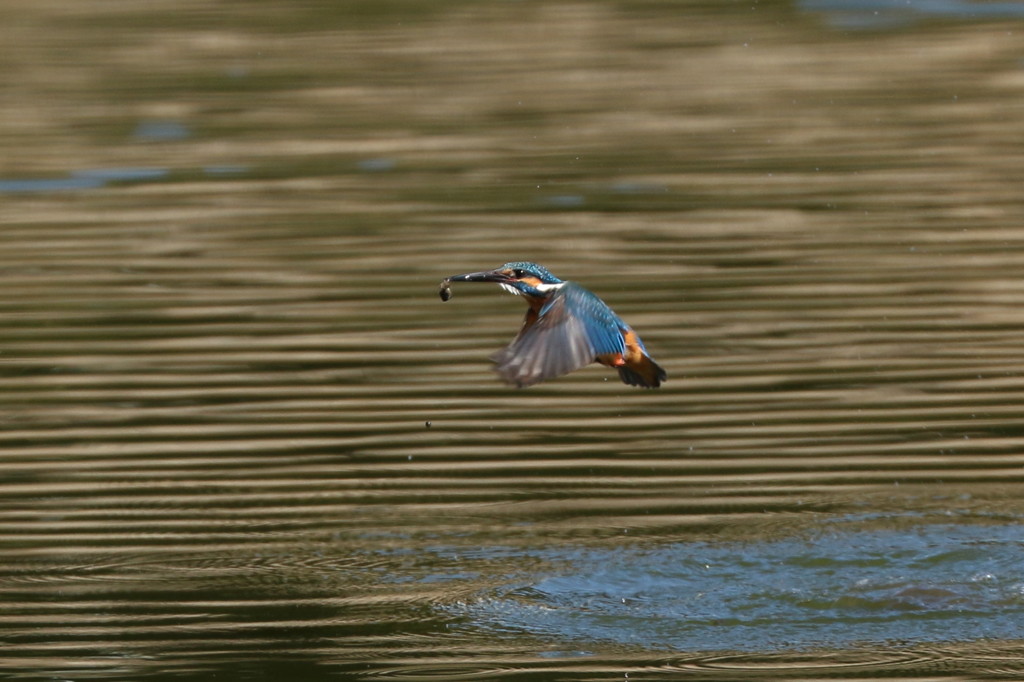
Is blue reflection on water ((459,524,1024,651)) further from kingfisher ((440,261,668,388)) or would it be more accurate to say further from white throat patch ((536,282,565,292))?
white throat patch ((536,282,565,292))

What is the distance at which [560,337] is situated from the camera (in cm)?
492

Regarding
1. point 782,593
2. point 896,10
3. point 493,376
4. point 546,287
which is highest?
point 896,10

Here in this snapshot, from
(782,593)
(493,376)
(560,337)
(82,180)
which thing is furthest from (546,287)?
(82,180)

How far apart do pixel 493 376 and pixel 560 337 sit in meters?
2.44

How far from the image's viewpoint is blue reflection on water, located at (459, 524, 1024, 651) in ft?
17.5

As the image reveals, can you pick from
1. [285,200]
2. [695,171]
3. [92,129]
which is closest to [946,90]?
→ [695,171]

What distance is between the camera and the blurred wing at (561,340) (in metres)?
4.73

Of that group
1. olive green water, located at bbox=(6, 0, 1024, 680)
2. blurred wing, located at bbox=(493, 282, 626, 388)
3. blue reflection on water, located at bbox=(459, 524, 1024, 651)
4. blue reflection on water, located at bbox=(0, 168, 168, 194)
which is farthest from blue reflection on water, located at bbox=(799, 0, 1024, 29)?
blurred wing, located at bbox=(493, 282, 626, 388)

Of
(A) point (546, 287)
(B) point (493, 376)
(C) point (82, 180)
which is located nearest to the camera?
(A) point (546, 287)

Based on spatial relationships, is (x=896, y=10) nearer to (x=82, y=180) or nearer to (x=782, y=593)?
(x=82, y=180)

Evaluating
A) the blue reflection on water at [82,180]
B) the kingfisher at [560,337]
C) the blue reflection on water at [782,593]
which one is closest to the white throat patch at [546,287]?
the kingfisher at [560,337]

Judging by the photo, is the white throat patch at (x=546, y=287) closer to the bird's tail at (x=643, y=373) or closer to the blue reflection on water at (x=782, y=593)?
the bird's tail at (x=643, y=373)

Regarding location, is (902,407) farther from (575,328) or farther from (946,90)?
(946,90)

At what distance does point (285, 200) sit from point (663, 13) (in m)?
4.69
